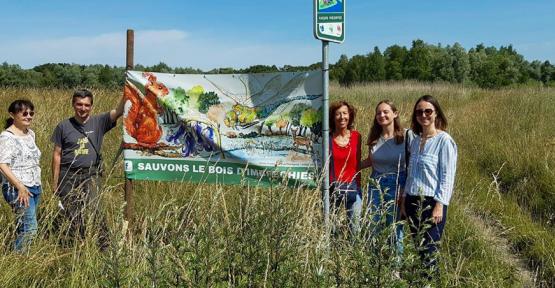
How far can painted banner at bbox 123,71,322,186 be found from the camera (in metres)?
3.72

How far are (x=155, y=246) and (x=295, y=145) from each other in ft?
6.07

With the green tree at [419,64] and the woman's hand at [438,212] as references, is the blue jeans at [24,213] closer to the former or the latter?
the woman's hand at [438,212]

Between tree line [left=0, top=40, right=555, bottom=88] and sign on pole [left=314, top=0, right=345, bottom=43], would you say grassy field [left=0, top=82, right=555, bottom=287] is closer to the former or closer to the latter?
sign on pole [left=314, top=0, right=345, bottom=43]

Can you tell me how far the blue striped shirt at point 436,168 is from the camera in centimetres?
332

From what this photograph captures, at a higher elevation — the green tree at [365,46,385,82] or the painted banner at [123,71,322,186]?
the green tree at [365,46,385,82]

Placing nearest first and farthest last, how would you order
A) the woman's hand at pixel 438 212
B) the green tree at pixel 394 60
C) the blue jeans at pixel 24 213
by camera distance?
the woman's hand at pixel 438 212, the blue jeans at pixel 24 213, the green tree at pixel 394 60

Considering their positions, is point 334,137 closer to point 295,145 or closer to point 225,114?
point 295,145

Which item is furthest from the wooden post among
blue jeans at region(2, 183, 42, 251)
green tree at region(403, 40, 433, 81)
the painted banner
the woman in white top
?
green tree at region(403, 40, 433, 81)

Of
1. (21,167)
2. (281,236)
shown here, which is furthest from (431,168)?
(21,167)

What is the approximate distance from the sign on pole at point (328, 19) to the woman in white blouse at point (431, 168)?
869 mm

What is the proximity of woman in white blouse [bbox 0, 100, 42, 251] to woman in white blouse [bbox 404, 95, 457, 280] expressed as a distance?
291cm

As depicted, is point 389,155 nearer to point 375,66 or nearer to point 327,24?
point 327,24

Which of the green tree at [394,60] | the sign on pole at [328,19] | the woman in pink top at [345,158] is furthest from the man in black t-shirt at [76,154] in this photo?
the green tree at [394,60]

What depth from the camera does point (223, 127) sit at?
4.01 meters
